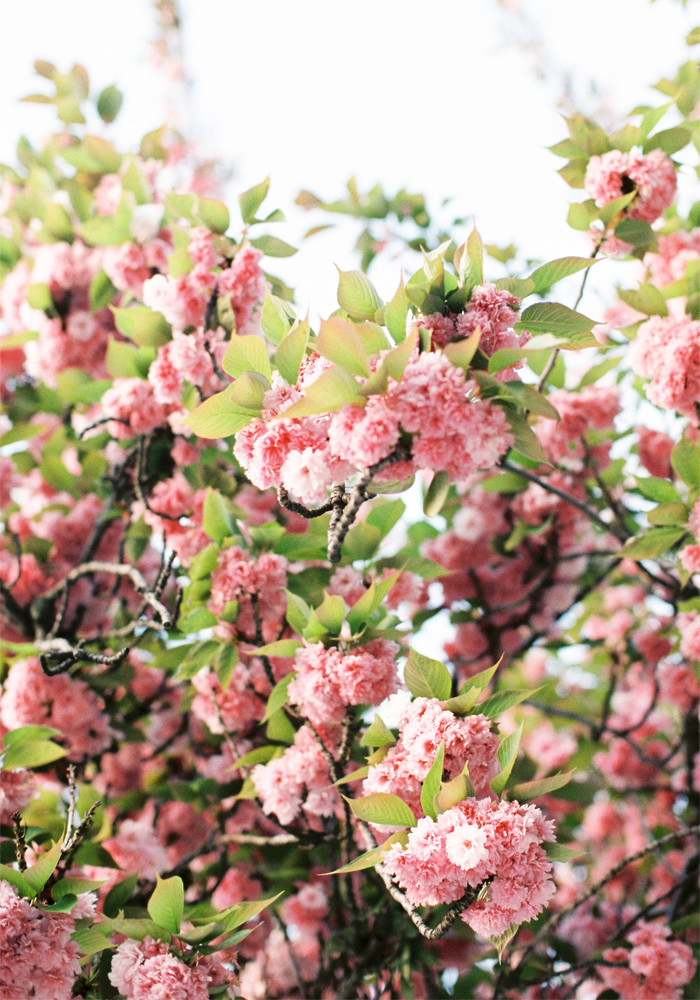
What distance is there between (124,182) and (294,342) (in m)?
1.72

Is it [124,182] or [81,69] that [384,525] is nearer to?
[124,182]

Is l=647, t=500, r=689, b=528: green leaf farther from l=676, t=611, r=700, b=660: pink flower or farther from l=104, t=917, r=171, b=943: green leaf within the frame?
l=104, t=917, r=171, b=943: green leaf

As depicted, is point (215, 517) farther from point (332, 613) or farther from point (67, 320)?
point (67, 320)

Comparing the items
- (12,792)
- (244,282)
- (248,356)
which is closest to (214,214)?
(244,282)

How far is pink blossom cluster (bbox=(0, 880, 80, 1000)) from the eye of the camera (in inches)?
51.9

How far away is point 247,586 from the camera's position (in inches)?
73.5

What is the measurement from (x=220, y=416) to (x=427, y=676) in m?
0.65

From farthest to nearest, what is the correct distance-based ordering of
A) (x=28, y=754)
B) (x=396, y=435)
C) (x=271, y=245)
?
(x=271, y=245) → (x=28, y=754) → (x=396, y=435)

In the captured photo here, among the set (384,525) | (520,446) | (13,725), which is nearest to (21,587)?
(13,725)

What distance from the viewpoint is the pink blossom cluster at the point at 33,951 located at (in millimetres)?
1318

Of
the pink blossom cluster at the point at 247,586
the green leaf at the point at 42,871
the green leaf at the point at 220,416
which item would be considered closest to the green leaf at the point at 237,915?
the green leaf at the point at 42,871

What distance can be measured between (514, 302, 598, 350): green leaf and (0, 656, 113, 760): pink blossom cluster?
1.66m

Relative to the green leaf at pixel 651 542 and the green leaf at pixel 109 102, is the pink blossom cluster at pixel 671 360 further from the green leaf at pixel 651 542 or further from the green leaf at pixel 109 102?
the green leaf at pixel 109 102

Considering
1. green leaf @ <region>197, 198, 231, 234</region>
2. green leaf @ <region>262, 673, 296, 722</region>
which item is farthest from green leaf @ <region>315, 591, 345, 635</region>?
green leaf @ <region>197, 198, 231, 234</region>
